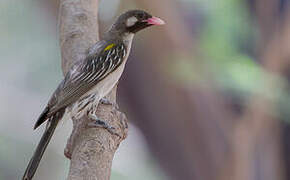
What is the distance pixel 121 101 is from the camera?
8188mm

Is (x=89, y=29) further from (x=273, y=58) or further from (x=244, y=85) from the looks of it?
(x=273, y=58)

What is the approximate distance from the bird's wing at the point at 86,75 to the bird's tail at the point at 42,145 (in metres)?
0.07

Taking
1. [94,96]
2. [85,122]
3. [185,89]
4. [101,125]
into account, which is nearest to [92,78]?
[94,96]

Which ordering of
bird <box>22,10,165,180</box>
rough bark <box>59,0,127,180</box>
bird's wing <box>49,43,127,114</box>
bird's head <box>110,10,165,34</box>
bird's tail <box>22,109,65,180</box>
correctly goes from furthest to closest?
bird's head <box>110,10,165,34</box> → bird's wing <box>49,43,127,114</box> → bird <box>22,10,165,180</box> → bird's tail <box>22,109,65,180</box> → rough bark <box>59,0,127,180</box>

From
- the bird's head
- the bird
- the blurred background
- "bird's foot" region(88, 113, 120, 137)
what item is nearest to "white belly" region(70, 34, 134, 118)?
the bird

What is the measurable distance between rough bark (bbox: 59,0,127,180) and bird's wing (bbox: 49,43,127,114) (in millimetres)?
109

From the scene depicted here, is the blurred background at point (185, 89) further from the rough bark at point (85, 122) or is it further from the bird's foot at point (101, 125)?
the bird's foot at point (101, 125)

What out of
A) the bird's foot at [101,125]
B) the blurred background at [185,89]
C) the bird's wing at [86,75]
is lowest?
the blurred background at [185,89]

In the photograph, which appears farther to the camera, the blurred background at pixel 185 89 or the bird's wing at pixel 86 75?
the blurred background at pixel 185 89

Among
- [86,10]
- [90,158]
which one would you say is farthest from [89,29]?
[90,158]

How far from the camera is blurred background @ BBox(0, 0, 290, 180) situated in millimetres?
7352

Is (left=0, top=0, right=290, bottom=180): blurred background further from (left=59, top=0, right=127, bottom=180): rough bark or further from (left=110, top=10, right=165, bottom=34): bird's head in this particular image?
(left=59, top=0, right=127, bottom=180): rough bark

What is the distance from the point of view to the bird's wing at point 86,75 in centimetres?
393

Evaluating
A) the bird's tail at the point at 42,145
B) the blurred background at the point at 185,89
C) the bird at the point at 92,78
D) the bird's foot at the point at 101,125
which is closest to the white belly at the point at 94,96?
the bird at the point at 92,78
